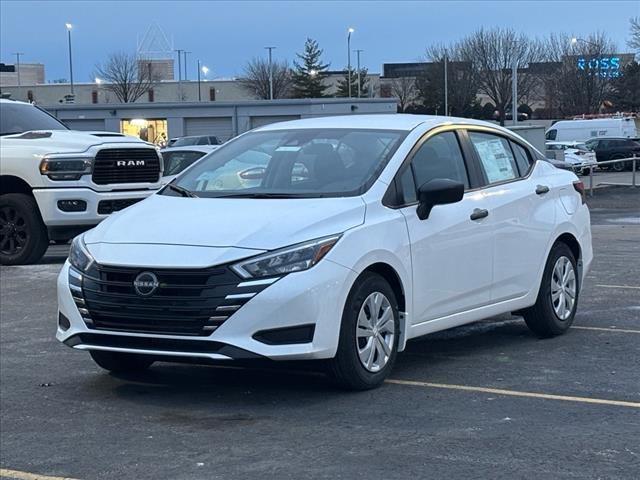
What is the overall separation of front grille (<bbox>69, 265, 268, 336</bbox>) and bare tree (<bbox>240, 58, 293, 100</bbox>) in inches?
3277

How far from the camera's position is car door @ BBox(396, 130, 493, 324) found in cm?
650

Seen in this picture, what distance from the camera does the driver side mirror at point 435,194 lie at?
6480 millimetres

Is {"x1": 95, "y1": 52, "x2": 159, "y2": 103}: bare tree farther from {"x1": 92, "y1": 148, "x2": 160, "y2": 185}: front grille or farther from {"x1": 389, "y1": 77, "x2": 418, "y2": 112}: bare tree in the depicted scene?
{"x1": 92, "y1": 148, "x2": 160, "y2": 185}: front grille

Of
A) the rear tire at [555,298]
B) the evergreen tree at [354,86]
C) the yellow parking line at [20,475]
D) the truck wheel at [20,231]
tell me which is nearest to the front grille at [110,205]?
the truck wheel at [20,231]

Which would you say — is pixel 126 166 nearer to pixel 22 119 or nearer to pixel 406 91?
pixel 22 119

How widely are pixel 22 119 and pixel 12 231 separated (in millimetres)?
1670

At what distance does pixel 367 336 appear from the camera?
6027 millimetres

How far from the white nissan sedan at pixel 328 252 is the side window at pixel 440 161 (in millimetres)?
15

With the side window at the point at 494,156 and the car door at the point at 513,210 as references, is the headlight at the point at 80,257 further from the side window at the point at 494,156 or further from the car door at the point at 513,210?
the side window at the point at 494,156

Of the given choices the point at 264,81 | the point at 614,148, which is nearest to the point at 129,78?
the point at 264,81

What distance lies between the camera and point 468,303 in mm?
6988

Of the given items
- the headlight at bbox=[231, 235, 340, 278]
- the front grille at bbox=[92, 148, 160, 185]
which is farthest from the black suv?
the headlight at bbox=[231, 235, 340, 278]

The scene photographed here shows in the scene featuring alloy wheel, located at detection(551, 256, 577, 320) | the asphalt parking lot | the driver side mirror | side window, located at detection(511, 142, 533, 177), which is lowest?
the asphalt parking lot

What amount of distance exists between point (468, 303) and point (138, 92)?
3170 inches
